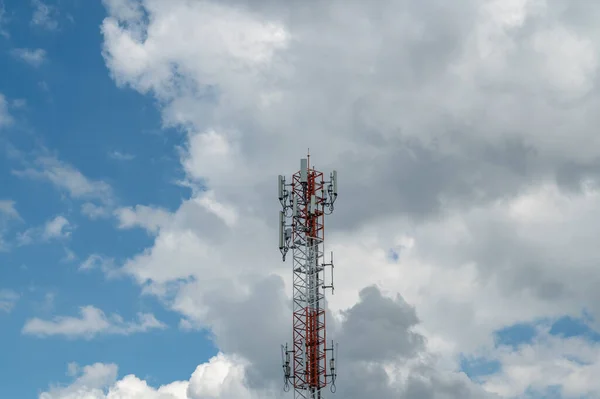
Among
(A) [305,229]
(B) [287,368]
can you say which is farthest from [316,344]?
(A) [305,229]

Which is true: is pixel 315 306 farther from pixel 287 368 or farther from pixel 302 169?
pixel 302 169

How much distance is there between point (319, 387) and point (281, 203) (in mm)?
25242

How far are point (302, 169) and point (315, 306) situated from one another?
18678 millimetres

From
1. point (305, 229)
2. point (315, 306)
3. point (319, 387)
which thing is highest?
point (305, 229)

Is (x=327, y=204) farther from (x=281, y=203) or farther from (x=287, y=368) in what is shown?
(x=287, y=368)

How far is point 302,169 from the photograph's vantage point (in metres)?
159

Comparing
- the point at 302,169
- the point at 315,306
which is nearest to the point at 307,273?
the point at 315,306

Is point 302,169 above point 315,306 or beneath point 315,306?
above

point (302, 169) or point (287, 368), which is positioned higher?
point (302, 169)

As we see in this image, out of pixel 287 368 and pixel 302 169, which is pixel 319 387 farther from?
pixel 302 169

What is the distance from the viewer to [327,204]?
15900 cm

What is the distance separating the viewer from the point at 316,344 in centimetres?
15338

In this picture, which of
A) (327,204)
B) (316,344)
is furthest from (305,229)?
(316,344)

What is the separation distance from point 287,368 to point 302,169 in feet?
87.3
